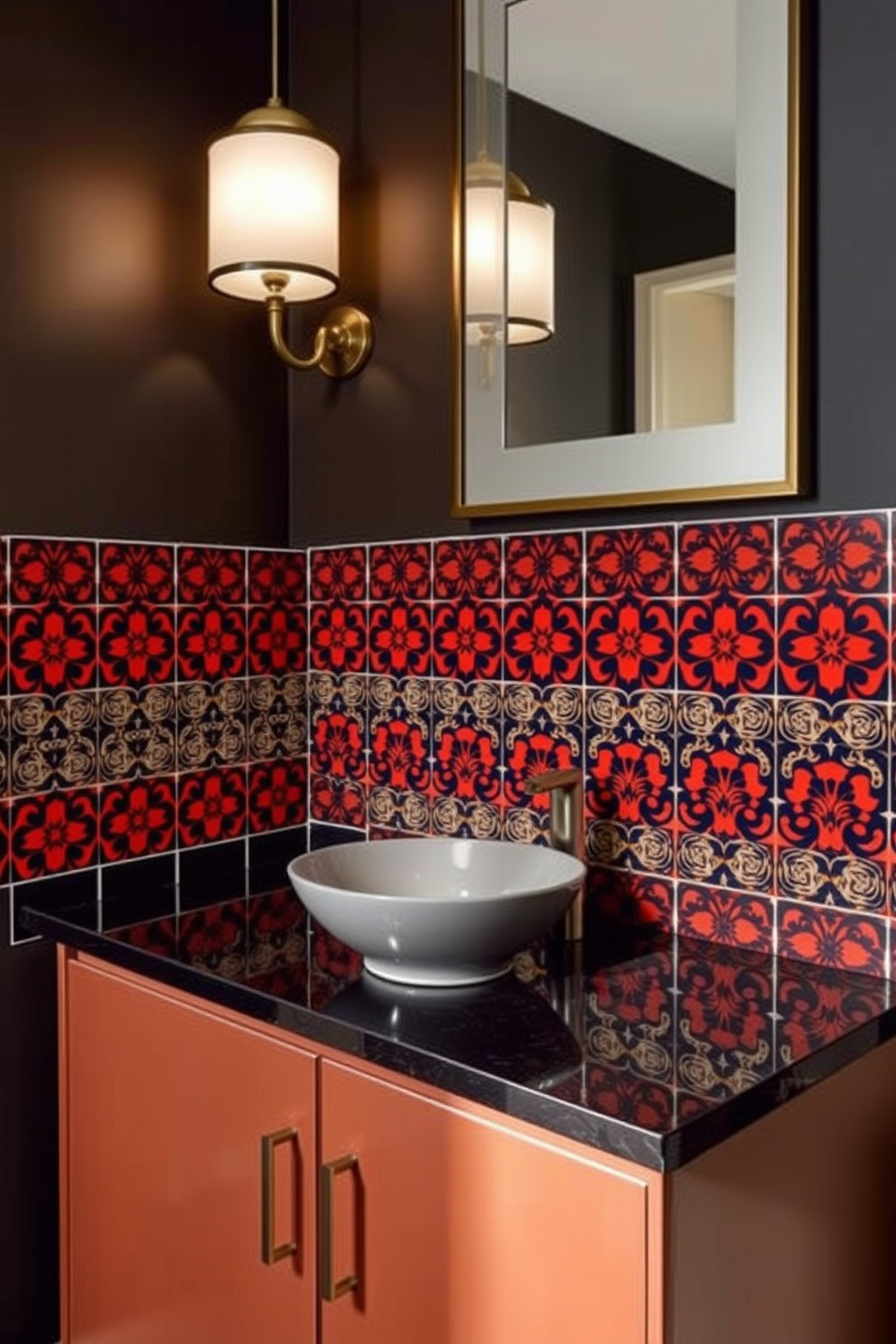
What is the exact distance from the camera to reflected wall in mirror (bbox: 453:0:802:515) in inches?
56.3

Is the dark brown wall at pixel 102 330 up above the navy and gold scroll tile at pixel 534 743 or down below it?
above

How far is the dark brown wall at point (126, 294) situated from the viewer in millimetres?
1677

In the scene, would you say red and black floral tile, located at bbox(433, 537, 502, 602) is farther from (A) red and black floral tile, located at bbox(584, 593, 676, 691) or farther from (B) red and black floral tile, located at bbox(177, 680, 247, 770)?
(B) red and black floral tile, located at bbox(177, 680, 247, 770)

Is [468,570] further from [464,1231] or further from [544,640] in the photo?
[464,1231]

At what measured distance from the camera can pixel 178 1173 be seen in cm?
145

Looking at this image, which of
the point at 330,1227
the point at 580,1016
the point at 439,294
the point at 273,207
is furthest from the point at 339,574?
the point at 330,1227

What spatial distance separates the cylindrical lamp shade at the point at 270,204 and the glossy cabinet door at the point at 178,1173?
39.7 inches

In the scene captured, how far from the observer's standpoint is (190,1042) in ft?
4.67

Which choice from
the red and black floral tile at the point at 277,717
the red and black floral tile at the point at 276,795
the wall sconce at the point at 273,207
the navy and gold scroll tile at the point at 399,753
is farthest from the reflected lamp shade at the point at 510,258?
the red and black floral tile at the point at 276,795

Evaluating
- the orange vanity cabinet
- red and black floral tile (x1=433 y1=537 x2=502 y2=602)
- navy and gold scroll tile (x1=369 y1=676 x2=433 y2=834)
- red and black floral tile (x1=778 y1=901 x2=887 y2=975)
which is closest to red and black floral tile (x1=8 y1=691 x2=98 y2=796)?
the orange vanity cabinet

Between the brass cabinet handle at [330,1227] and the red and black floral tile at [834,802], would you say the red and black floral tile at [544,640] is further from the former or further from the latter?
the brass cabinet handle at [330,1227]

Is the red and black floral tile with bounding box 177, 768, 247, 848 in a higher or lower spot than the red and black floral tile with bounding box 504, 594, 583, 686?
lower

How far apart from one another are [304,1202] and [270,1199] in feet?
0.15

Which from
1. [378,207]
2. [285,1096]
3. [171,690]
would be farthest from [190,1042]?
[378,207]
